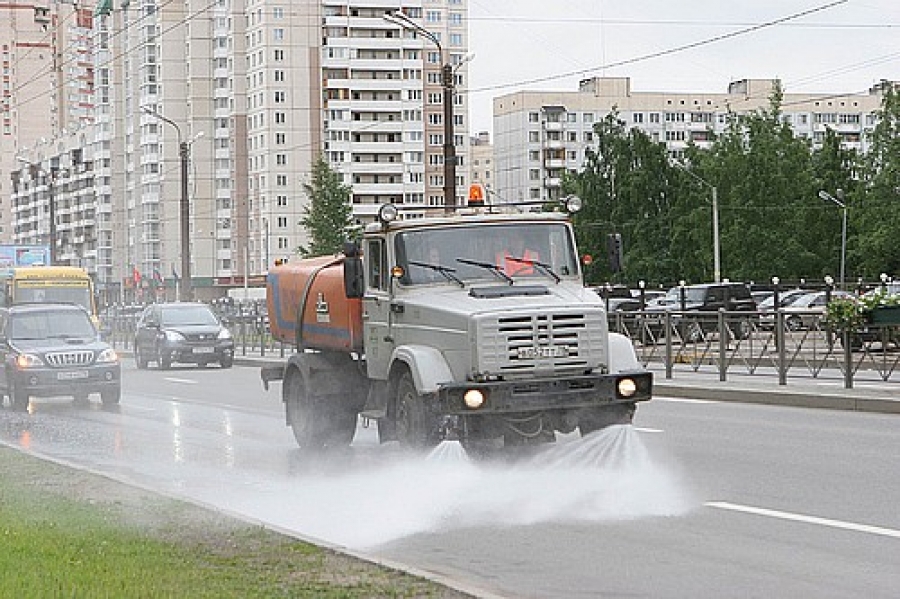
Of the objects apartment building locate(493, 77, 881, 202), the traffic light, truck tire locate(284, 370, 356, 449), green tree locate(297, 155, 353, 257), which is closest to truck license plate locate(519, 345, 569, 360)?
the traffic light

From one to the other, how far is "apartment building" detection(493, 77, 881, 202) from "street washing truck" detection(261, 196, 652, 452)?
128740mm

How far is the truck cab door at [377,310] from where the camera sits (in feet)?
45.1

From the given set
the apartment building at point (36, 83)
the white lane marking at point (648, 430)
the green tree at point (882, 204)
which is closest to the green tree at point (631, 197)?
the green tree at point (882, 204)

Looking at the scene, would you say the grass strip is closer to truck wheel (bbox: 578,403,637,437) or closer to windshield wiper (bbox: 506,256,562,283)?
truck wheel (bbox: 578,403,637,437)

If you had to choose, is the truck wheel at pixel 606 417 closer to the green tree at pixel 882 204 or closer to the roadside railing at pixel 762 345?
the roadside railing at pixel 762 345

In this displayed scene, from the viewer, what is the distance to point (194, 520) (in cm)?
1027

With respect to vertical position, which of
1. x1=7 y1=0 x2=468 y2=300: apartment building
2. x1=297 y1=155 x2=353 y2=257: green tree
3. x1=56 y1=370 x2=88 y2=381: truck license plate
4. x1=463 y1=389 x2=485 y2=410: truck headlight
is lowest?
x1=56 y1=370 x2=88 y2=381: truck license plate

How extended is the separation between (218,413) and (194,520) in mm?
12475

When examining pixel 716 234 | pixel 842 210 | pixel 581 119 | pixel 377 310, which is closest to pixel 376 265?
pixel 377 310

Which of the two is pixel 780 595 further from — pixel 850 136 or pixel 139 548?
pixel 850 136

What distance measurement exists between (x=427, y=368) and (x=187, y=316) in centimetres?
2919

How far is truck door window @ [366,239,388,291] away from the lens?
1380 cm

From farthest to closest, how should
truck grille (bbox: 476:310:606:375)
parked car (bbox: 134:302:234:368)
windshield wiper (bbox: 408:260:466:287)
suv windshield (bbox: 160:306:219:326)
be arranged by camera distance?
suv windshield (bbox: 160:306:219:326), parked car (bbox: 134:302:234:368), windshield wiper (bbox: 408:260:466:287), truck grille (bbox: 476:310:606:375)

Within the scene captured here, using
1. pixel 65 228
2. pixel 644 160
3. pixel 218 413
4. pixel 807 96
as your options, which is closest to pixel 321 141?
pixel 644 160
